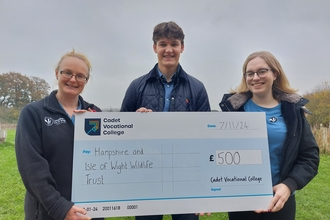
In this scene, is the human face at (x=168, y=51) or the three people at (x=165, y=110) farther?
the human face at (x=168, y=51)

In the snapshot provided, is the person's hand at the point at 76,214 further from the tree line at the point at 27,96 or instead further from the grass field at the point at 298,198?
the tree line at the point at 27,96

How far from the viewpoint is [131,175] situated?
2.18 meters

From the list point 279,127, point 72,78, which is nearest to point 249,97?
point 279,127

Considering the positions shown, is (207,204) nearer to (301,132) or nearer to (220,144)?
(220,144)

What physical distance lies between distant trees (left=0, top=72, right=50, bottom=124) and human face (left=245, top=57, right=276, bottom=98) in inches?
951

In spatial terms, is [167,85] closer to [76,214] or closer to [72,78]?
[72,78]

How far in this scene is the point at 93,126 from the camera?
2.15 m

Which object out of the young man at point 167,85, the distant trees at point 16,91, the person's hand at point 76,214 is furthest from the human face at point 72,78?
the distant trees at point 16,91

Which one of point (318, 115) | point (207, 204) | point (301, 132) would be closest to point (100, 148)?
point (207, 204)

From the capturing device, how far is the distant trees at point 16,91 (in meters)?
24.5

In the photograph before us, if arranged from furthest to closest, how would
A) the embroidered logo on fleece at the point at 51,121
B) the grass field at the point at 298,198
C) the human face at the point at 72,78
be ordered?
the grass field at the point at 298,198 → the human face at the point at 72,78 → the embroidered logo on fleece at the point at 51,121

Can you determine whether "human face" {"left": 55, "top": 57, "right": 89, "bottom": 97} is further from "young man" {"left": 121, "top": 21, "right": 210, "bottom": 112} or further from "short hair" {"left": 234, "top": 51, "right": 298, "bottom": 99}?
"short hair" {"left": 234, "top": 51, "right": 298, "bottom": 99}

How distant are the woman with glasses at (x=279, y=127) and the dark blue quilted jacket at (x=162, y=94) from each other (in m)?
0.28

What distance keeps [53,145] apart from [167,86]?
121 cm
